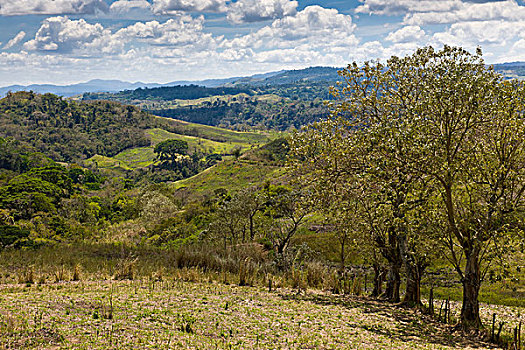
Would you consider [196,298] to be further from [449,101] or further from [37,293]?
[449,101]

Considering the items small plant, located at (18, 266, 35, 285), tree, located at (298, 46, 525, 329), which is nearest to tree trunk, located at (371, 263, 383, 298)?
tree, located at (298, 46, 525, 329)

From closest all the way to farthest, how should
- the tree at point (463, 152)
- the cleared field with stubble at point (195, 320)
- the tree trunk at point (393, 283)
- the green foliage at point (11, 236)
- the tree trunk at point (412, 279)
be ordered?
1. the cleared field with stubble at point (195, 320)
2. the tree at point (463, 152)
3. the tree trunk at point (412, 279)
4. the tree trunk at point (393, 283)
5. the green foliage at point (11, 236)

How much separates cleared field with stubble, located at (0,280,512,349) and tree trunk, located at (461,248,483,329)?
2.83 feet

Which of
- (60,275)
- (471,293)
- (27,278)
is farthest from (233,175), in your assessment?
(471,293)

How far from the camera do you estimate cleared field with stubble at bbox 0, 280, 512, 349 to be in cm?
995

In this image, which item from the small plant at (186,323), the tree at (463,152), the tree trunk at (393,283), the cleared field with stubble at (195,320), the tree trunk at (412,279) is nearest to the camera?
the cleared field with stubble at (195,320)

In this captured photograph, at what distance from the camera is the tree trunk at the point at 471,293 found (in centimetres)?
1505

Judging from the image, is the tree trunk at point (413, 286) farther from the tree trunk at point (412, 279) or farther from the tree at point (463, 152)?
the tree at point (463, 152)

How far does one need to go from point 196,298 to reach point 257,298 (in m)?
2.77

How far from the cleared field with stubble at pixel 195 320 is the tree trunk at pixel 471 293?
0.86 m

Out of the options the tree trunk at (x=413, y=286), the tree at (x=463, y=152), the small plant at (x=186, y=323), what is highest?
the tree at (x=463, y=152)

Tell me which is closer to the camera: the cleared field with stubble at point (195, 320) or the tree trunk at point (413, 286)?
the cleared field with stubble at point (195, 320)

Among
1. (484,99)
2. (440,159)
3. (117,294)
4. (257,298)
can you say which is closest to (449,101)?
(484,99)

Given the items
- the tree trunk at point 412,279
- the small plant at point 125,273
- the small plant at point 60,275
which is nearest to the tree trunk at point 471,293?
the tree trunk at point 412,279
